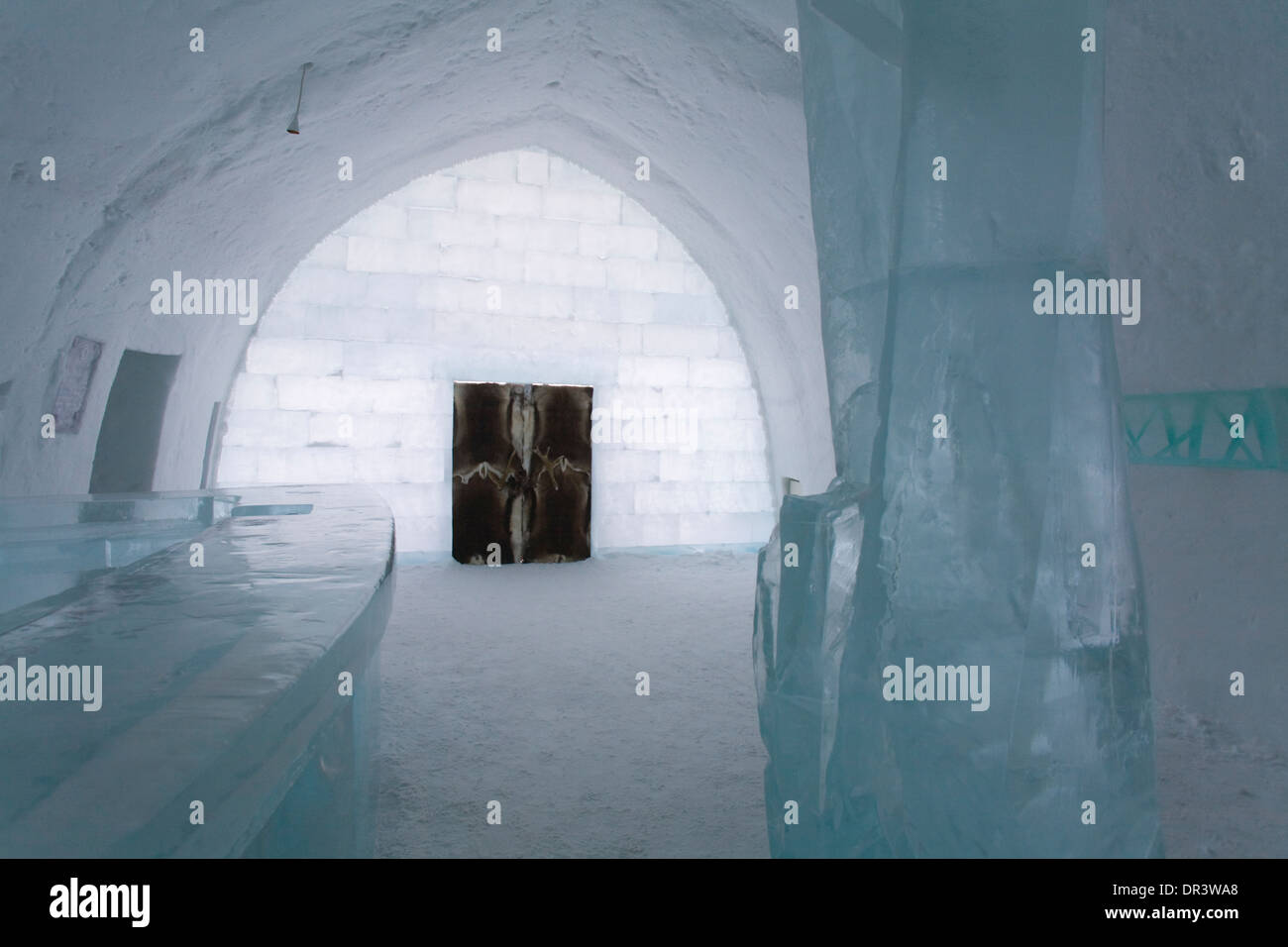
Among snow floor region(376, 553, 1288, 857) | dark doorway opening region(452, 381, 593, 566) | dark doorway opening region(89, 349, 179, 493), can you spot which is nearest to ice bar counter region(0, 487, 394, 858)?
snow floor region(376, 553, 1288, 857)

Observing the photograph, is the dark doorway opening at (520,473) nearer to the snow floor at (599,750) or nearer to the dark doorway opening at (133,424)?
the snow floor at (599,750)

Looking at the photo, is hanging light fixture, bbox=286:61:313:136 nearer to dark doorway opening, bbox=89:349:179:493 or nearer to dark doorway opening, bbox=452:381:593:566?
dark doorway opening, bbox=89:349:179:493

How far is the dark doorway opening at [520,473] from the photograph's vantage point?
269 inches

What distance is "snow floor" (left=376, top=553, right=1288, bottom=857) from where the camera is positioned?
7.77ft

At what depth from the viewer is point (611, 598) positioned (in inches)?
221

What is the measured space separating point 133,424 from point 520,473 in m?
3.00

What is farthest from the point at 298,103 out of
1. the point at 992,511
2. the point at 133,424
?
the point at 992,511

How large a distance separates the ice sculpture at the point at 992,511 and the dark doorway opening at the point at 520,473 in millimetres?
5241

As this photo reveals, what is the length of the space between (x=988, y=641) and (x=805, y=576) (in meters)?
0.50

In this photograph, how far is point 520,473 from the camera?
694cm

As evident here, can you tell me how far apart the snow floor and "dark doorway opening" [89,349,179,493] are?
5.99 feet

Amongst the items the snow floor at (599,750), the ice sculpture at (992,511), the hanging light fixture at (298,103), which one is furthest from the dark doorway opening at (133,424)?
the ice sculpture at (992,511)
